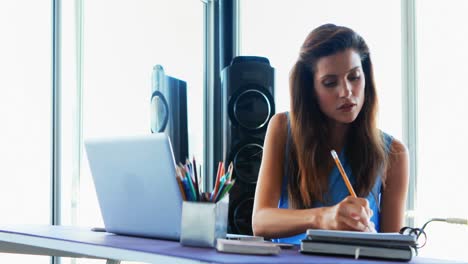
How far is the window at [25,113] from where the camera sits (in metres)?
2.61

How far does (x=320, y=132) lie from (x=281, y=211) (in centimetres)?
40

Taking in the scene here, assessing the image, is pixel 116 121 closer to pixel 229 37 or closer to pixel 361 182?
pixel 229 37

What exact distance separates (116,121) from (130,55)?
46 cm

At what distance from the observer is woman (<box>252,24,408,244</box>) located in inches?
67.7

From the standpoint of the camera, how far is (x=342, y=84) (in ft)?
5.56

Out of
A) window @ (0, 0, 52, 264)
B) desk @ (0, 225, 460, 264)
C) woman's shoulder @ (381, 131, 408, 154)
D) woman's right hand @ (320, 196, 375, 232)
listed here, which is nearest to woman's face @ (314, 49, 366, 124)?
woman's shoulder @ (381, 131, 408, 154)

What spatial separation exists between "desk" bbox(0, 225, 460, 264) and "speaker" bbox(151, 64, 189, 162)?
132 cm

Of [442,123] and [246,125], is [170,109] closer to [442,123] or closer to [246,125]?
[246,125]

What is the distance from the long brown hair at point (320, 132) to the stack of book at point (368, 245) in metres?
0.67

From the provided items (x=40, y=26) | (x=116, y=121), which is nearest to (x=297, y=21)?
(x=116, y=121)

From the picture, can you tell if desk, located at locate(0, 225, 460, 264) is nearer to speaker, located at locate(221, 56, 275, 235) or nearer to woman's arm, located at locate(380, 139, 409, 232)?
woman's arm, located at locate(380, 139, 409, 232)

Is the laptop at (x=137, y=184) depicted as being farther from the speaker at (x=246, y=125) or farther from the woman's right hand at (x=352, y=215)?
the speaker at (x=246, y=125)

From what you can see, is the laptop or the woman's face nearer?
the laptop

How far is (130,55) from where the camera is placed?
354 cm
